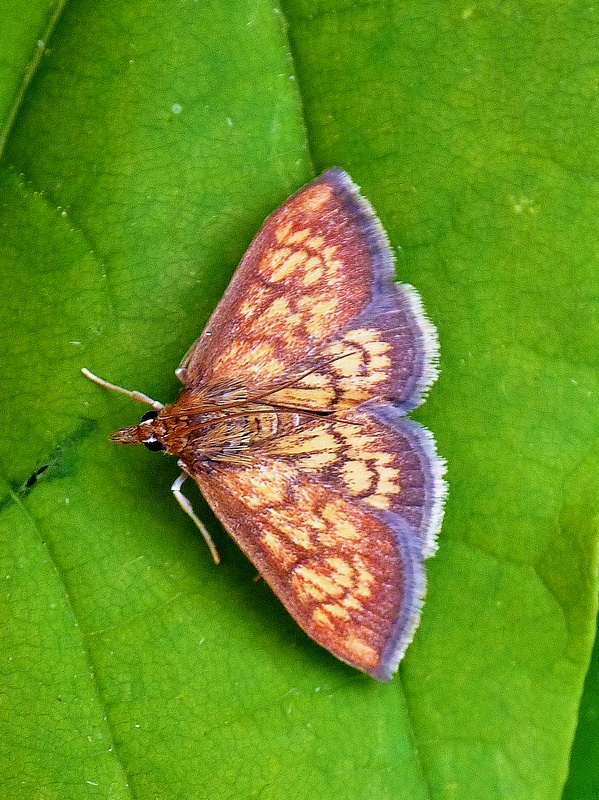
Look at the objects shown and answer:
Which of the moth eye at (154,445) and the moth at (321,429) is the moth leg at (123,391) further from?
the moth eye at (154,445)

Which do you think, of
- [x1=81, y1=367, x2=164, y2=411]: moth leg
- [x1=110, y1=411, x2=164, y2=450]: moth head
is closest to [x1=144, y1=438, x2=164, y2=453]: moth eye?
[x1=110, y1=411, x2=164, y2=450]: moth head

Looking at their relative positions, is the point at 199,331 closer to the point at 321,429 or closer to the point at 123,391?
the point at 123,391

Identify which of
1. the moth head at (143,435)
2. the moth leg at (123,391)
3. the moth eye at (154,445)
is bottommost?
the moth eye at (154,445)

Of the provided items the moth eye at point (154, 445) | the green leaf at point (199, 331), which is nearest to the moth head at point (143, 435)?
the moth eye at point (154, 445)

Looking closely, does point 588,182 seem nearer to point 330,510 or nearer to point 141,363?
point 330,510

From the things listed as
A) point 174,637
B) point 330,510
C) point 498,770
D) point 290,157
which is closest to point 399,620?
point 330,510

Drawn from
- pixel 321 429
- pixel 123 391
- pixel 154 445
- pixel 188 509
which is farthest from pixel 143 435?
pixel 321 429
